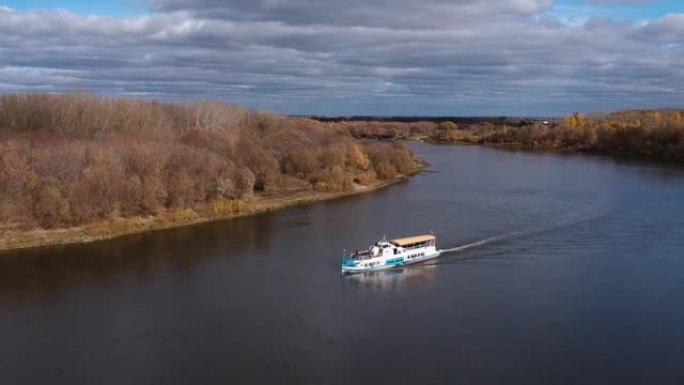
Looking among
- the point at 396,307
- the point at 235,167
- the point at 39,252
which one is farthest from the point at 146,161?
the point at 396,307

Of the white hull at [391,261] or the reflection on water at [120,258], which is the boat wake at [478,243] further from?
the reflection on water at [120,258]

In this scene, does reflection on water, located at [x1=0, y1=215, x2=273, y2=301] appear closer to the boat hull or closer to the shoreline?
the shoreline

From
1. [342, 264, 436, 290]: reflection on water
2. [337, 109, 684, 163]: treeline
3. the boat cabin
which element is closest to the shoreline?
the boat cabin

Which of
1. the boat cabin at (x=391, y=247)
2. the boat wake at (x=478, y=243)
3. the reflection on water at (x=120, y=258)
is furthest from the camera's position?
the boat wake at (x=478, y=243)

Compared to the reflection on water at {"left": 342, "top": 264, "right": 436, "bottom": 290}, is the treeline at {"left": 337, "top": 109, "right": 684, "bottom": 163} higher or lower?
higher

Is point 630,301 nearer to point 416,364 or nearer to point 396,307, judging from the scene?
point 396,307

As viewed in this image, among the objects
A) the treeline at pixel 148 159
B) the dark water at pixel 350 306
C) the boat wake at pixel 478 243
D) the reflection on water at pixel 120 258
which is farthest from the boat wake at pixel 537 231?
the treeline at pixel 148 159

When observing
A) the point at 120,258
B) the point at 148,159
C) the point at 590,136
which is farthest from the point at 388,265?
the point at 590,136
